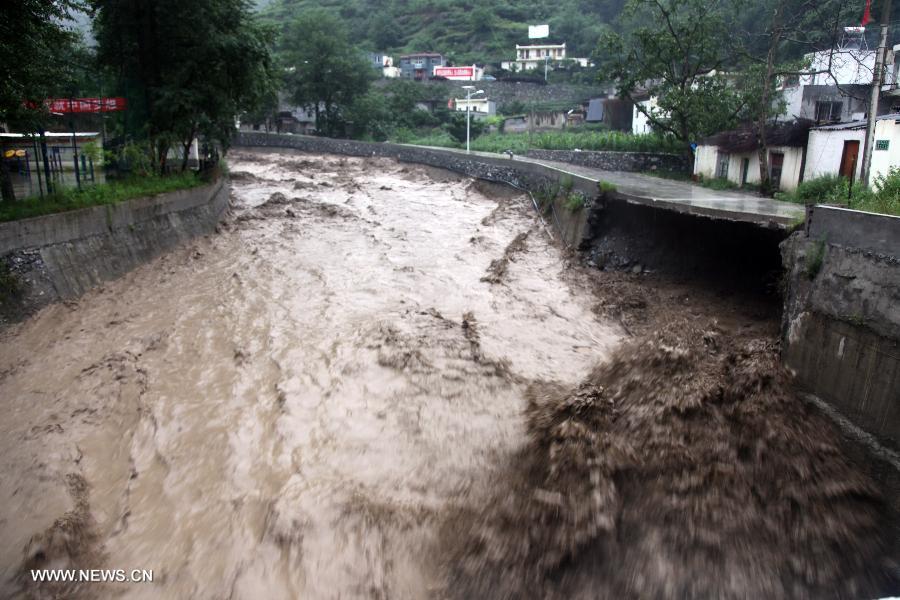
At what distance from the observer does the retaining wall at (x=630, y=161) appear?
27.8m

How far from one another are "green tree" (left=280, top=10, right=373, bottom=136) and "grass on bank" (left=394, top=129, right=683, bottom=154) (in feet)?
16.7

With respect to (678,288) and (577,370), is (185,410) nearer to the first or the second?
(577,370)

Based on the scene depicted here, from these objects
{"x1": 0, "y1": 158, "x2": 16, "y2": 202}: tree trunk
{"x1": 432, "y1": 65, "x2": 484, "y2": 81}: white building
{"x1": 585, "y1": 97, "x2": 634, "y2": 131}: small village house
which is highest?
{"x1": 432, "y1": 65, "x2": 484, "y2": 81}: white building

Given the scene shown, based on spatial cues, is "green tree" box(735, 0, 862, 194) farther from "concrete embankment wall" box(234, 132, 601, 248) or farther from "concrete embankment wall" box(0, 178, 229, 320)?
"concrete embankment wall" box(0, 178, 229, 320)

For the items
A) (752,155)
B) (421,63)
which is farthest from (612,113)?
(421,63)

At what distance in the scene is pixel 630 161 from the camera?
29266 mm

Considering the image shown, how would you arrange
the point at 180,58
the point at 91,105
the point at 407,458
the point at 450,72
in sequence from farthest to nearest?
the point at 450,72 < the point at 180,58 < the point at 91,105 < the point at 407,458

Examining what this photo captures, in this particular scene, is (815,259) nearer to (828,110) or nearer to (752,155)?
(752,155)

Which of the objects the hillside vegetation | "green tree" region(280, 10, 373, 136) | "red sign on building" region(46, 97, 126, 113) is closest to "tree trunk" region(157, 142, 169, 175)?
"red sign on building" region(46, 97, 126, 113)

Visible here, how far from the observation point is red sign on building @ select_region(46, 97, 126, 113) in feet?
56.5

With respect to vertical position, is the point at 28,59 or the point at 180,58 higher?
the point at 180,58

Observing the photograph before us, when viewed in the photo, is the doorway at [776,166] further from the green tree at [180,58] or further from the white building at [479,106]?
the white building at [479,106]

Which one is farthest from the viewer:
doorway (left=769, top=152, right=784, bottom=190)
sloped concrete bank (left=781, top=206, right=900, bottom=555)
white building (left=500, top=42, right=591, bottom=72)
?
white building (left=500, top=42, right=591, bottom=72)

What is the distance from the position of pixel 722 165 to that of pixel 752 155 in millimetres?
1885
